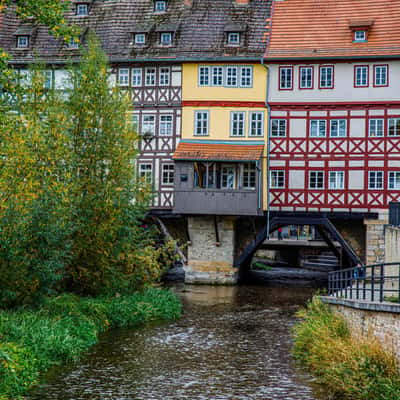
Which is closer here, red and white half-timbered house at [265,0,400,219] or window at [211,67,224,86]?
red and white half-timbered house at [265,0,400,219]

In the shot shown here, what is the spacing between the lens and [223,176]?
30.2 meters

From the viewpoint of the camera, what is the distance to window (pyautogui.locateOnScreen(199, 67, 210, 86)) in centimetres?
3047

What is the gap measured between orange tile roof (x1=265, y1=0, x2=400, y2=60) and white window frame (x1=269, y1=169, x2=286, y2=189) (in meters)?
4.82

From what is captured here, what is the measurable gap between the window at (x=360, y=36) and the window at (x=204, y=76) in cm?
640

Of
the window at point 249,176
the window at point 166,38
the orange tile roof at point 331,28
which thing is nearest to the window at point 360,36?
the orange tile roof at point 331,28

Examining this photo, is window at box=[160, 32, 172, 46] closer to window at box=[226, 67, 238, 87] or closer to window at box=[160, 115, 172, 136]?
window at box=[226, 67, 238, 87]

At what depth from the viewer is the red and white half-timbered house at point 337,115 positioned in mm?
28875

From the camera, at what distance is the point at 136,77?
3097 cm

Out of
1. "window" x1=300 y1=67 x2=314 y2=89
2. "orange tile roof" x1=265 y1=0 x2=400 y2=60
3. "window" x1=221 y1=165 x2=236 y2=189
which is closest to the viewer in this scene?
"orange tile roof" x1=265 y1=0 x2=400 y2=60

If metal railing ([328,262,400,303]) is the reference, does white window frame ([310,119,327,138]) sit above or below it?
above

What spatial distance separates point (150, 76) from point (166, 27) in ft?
7.78

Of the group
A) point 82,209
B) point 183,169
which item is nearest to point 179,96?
point 183,169

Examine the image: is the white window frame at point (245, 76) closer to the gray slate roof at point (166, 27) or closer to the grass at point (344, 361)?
the gray slate roof at point (166, 27)

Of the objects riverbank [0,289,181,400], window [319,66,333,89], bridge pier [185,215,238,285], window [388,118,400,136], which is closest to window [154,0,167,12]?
window [319,66,333,89]
